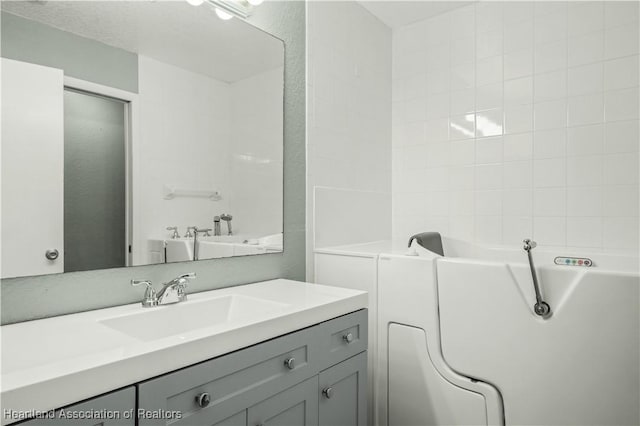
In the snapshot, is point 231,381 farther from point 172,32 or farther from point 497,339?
point 172,32

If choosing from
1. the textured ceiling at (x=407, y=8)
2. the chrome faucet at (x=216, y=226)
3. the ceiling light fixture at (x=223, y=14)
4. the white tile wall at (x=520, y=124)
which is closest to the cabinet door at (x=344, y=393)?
the chrome faucet at (x=216, y=226)

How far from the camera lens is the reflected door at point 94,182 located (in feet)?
3.72

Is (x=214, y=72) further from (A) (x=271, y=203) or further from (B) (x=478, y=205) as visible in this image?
(B) (x=478, y=205)

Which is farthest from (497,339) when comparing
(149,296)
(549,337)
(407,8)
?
(407,8)

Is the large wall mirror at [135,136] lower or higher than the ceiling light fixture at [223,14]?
lower

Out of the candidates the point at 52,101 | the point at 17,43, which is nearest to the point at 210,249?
the point at 52,101

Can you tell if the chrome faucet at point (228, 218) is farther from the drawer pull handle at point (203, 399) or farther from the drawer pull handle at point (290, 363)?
the drawer pull handle at point (203, 399)

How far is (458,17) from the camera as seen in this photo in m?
2.41

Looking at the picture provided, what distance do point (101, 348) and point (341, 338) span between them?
74 cm

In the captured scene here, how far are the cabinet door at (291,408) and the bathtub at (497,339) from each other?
0.62 m

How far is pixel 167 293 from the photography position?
125 cm

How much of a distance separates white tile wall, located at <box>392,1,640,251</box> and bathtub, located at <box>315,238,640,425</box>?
1.14 feet

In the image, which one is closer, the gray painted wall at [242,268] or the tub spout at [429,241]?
the gray painted wall at [242,268]

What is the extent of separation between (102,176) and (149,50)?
489mm
